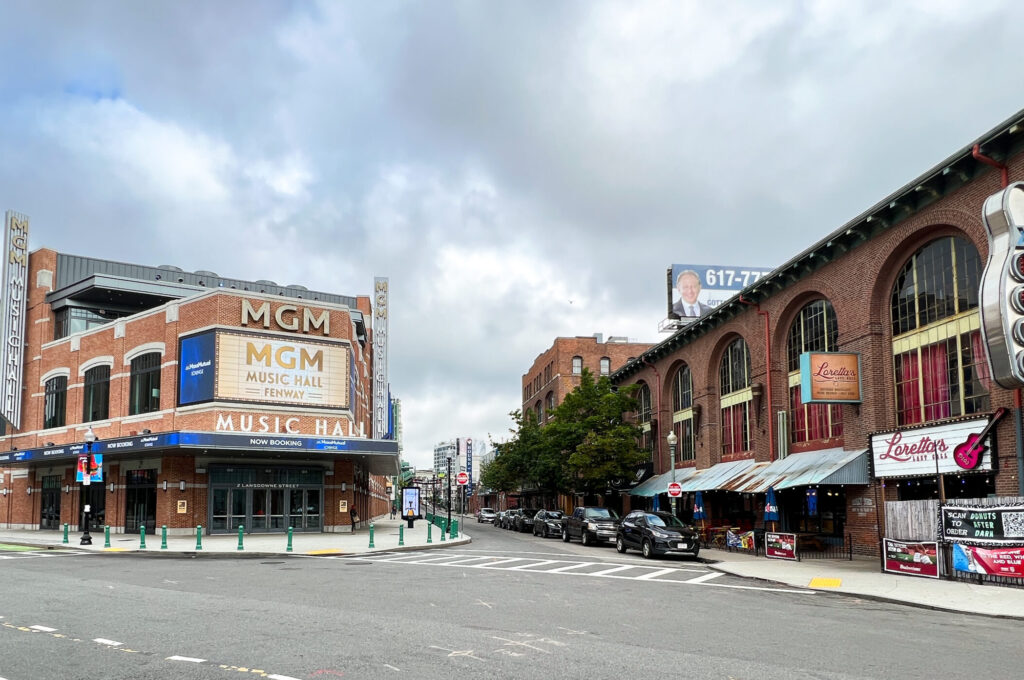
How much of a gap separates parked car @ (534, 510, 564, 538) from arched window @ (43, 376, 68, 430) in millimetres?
25766

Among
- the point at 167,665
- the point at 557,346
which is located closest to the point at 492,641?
the point at 167,665

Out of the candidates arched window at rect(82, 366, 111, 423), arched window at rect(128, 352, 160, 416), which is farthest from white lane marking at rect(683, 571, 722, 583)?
arched window at rect(82, 366, 111, 423)

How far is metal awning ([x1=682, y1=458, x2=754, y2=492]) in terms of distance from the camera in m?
34.3

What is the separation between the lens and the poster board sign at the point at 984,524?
58.3 ft

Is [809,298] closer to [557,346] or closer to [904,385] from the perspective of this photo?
[904,385]

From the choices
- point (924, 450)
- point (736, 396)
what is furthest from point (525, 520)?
point (924, 450)

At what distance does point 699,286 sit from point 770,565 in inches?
1425

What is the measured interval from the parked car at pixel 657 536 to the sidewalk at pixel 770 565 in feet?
3.21

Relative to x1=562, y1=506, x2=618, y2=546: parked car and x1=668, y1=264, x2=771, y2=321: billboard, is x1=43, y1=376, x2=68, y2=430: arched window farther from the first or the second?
x1=668, y1=264, x2=771, y2=321: billboard

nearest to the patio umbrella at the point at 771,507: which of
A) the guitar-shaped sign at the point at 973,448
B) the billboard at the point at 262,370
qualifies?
the guitar-shaped sign at the point at 973,448

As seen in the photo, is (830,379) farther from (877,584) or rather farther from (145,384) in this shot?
(145,384)

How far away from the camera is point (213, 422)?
35781mm

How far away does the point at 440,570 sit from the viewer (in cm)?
2156

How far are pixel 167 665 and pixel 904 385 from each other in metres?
22.8
